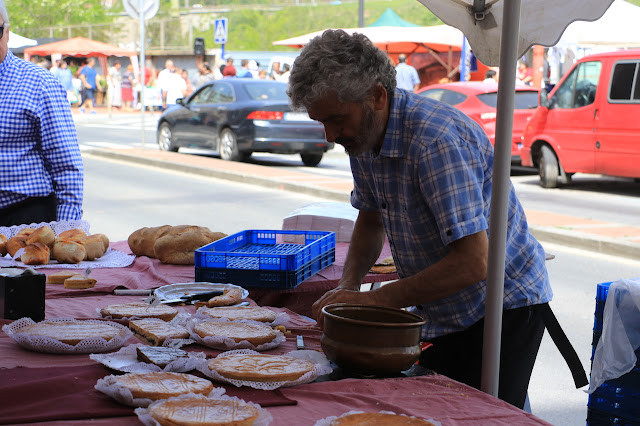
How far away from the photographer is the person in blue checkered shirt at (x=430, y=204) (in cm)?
252

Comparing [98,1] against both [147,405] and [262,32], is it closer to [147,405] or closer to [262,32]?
[262,32]

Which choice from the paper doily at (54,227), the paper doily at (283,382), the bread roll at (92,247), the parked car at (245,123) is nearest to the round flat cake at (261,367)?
the paper doily at (283,382)

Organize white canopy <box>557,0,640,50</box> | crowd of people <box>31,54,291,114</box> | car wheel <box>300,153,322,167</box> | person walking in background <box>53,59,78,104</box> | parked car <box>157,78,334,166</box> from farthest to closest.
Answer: person walking in background <box>53,59,78,104</box> → crowd of people <box>31,54,291,114</box> → white canopy <box>557,0,640,50</box> → car wheel <box>300,153,322,167</box> → parked car <box>157,78,334,166</box>

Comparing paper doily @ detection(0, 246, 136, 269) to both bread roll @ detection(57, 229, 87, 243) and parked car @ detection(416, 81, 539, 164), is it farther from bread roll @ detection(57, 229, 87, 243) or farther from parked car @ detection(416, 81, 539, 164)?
parked car @ detection(416, 81, 539, 164)

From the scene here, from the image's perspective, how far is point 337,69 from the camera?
8.20 feet

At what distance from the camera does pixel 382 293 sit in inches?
103

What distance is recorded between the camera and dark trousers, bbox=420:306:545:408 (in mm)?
2875

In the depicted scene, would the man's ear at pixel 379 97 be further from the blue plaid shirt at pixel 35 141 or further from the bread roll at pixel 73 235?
the blue plaid shirt at pixel 35 141

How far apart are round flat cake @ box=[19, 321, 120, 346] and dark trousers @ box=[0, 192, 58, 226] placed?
192 centimetres

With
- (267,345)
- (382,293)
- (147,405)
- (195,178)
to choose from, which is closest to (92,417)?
(147,405)

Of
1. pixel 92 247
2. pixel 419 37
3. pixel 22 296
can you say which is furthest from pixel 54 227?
pixel 419 37

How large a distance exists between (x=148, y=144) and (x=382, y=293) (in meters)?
19.9

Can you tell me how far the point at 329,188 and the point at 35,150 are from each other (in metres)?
8.37

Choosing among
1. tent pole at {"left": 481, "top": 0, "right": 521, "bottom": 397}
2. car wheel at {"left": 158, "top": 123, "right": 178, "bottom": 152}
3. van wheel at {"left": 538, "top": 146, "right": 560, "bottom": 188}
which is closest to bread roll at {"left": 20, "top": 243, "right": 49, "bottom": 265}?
tent pole at {"left": 481, "top": 0, "right": 521, "bottom": 397}
